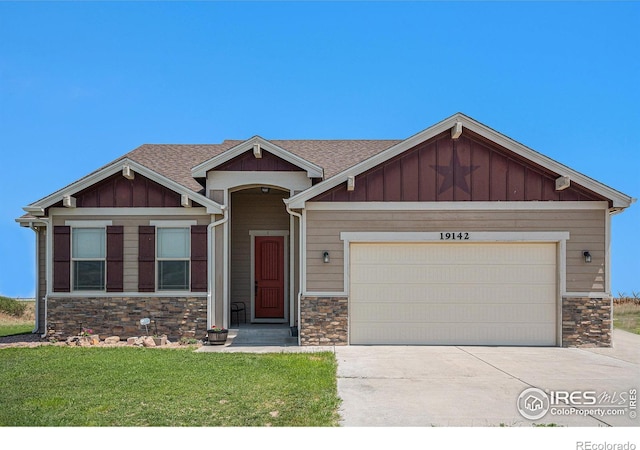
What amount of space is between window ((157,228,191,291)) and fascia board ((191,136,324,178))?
1.54 meters

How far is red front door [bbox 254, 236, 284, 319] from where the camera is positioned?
591 inches

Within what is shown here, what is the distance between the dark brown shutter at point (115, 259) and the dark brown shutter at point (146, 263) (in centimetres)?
43

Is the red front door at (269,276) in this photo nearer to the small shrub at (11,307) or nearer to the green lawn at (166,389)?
the green lawn at (166,389)

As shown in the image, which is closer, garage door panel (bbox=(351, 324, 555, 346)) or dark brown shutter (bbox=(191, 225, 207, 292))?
garage door panel (bbox=(351, 324, 555, 346))

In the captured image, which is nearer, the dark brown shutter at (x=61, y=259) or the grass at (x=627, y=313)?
the dark brown shutter at (x=61, y=259)

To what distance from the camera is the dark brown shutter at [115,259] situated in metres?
12.6

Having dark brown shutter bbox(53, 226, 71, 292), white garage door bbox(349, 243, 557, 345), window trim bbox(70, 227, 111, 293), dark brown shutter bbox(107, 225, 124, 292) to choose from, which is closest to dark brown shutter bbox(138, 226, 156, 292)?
dark brown shutter bbox(107, 225, 124, 292)

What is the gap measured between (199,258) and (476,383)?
275 inches

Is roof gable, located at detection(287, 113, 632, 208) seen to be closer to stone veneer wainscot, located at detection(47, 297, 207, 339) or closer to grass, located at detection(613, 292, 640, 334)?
stone veneer wainscot, located at detection(47, 297, 207, 339)

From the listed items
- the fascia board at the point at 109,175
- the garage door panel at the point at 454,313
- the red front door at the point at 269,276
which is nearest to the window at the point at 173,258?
the fascia board at the point at 109,175

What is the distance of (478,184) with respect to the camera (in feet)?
39.0

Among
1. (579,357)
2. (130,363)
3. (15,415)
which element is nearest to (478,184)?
(579,357)

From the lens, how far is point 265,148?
41.9 ft

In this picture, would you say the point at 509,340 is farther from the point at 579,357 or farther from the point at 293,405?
the point at 293,405
